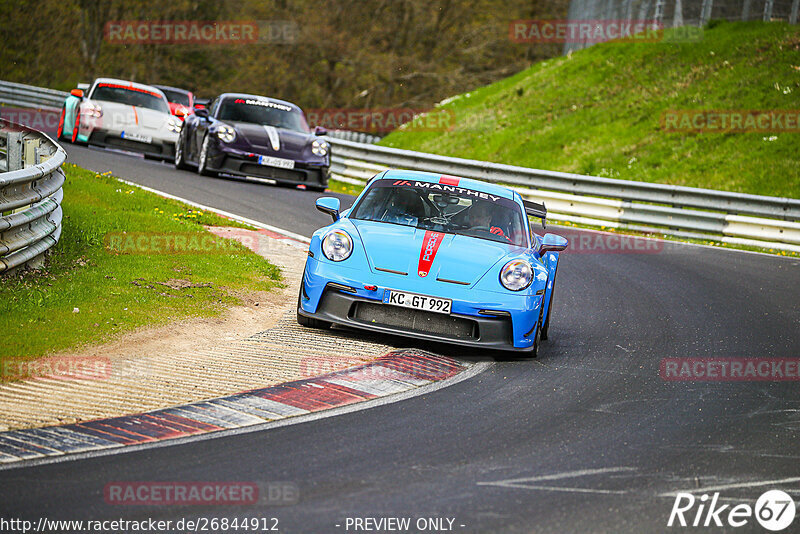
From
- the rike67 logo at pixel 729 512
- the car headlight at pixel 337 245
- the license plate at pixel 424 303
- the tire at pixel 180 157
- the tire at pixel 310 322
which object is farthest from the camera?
the tire at pixel 180 157

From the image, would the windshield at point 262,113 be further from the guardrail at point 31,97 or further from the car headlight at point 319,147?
the guardrail at point 31,97

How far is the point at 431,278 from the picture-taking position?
25.3 feet

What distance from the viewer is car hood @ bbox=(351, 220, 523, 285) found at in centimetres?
777

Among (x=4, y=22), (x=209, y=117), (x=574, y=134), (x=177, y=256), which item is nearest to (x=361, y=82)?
(x=4, y=22)

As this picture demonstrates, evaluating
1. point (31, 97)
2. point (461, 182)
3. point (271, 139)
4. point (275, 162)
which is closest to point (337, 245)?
point (461, 182)

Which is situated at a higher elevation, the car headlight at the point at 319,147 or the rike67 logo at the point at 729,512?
the car headlight at the point at 319,147

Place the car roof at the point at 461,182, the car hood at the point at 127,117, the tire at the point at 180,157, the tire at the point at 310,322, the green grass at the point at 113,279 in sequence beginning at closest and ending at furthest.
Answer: the green grass at the point at 113,279 < the tire at the point at 310,322 < the car roof at the point at 461,182 < the tire at the point at 180,157 < the car hood at the point at 127,117

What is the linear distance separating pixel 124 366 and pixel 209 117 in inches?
469

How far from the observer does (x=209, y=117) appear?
58.6ft

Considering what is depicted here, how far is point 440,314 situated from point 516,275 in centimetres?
73

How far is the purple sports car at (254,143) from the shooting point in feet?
56.9

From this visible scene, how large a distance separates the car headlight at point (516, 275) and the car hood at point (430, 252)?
12 centimetres

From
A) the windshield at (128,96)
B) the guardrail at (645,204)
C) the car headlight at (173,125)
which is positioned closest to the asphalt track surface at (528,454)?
the guardrail at (645,204)

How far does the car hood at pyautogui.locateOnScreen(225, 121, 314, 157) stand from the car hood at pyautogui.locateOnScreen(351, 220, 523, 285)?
9.31m
